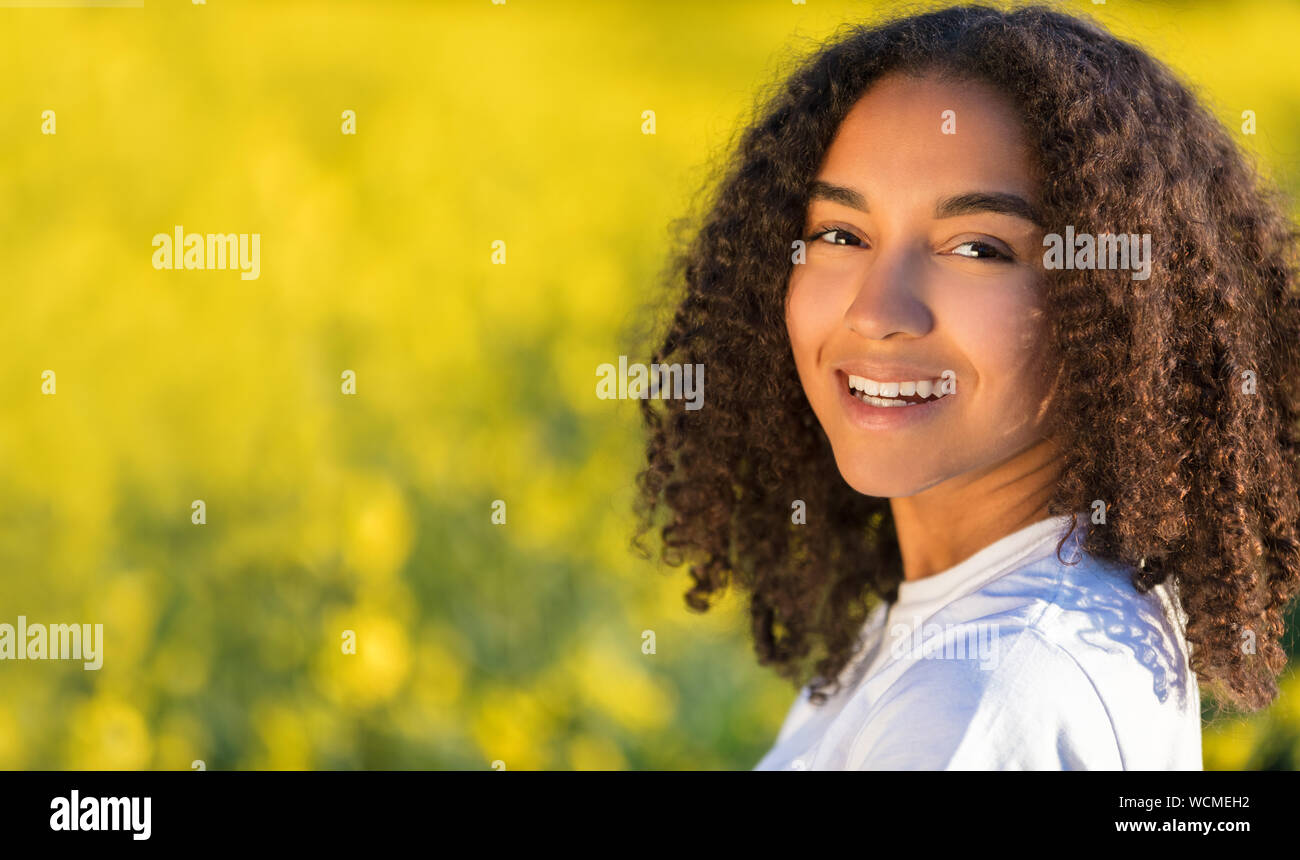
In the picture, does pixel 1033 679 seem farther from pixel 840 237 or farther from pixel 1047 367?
pixel 840 237

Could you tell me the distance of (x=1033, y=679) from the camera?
989 mm

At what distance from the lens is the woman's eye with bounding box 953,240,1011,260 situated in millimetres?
1177

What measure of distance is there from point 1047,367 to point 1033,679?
0.38 metres

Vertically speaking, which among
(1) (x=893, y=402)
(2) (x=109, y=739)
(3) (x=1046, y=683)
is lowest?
(2) (x=109, y=739)

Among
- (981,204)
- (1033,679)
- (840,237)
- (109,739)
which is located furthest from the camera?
(109,739)

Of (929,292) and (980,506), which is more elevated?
(929,292)

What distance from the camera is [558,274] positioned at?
343cm

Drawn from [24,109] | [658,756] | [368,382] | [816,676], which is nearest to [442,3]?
[24,109]

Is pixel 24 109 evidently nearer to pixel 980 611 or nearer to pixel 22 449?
pixel 22 449

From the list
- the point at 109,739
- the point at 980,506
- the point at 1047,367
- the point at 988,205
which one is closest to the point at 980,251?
the point at 988,205

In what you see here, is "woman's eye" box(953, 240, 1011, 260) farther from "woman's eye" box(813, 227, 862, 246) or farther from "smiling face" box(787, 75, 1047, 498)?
"woman's eye" box(813, 227, 862, 246)

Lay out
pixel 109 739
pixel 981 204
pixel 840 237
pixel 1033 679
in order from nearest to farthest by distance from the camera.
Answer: pixel 1033 679 < pixel 981 204 < pixel 840 237 < pixel 109 739

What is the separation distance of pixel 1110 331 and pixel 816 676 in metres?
0.74

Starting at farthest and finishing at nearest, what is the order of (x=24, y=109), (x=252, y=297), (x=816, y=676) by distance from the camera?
1. (x=24, y=109)
2. (x=252, y=297)
3. (x=816, y=676)
